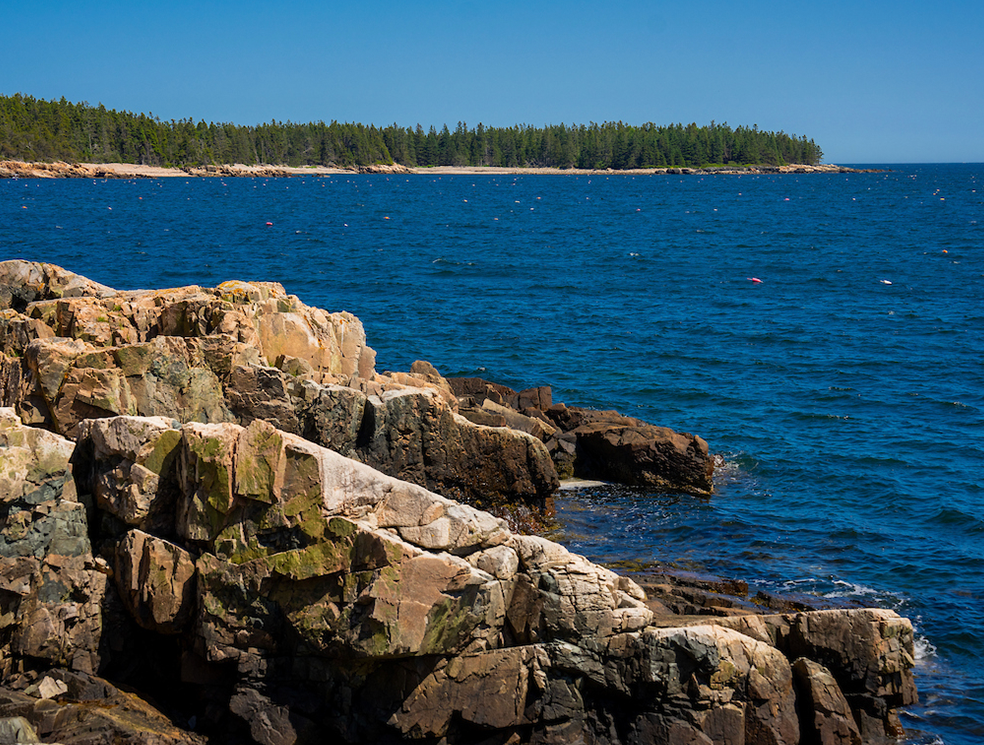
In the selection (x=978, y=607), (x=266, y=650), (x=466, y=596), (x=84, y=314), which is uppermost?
(x=84, y=314)

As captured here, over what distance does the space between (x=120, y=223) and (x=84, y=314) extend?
260 feet

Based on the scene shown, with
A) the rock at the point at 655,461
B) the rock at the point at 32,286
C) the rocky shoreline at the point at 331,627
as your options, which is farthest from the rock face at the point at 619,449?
the rock at the point at 32,286

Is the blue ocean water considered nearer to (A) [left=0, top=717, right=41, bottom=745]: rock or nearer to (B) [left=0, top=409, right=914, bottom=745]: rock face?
(B) [left=0, top=409, right=914, bottom=745]: rock face

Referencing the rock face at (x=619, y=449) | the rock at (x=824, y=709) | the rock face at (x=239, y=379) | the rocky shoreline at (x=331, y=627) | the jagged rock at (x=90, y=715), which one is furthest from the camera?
the rock face at (x=619, y=449)

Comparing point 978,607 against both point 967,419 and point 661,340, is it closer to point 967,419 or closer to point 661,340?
point 967,419

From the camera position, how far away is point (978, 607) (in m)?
17.9

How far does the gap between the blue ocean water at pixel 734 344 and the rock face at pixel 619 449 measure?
757 millimetres

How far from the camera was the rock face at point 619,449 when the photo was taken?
2350 centimetres

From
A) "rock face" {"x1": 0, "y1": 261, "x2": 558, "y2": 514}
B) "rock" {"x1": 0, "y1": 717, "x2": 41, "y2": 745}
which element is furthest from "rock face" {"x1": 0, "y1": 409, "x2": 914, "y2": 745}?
"rock face" {"x1": 0, "y1": 261, "x2": 558, "y2": 514}

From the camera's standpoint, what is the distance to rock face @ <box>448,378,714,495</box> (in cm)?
2350

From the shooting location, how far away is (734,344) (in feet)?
135

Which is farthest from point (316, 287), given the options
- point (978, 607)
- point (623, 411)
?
point (978, 607)

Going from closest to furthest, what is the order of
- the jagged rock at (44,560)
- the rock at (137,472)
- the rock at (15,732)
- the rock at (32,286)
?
the rock at (15,732), the jagged rock at (44,560), the rock at (137,472), the rock at (32,286)

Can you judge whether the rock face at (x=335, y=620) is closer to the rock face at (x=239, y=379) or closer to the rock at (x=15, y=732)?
the rock at (x=15, y=732)
